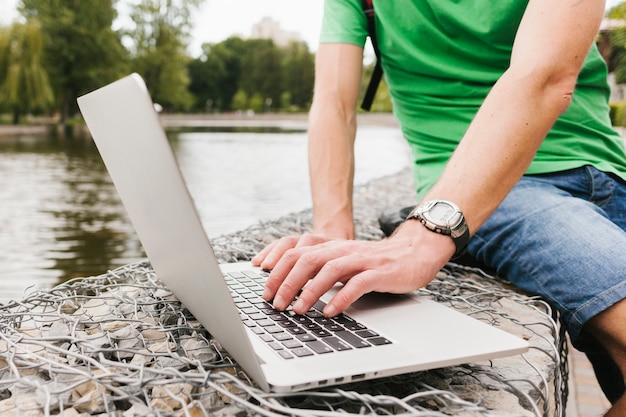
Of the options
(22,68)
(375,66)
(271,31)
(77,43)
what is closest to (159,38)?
(77,43)

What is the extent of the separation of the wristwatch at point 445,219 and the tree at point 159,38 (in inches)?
1337

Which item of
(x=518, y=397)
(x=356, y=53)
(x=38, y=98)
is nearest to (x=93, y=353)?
(x=518, y=397)

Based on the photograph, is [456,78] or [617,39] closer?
[456,78]

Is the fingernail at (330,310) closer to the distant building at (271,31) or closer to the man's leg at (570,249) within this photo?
the man's leg at (570,249)

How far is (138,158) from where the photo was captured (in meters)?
0.71

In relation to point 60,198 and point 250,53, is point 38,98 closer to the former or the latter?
point 60,198

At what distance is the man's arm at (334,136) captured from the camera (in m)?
1.34

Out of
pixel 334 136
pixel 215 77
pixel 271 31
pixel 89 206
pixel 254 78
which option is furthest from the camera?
pixel 271 31

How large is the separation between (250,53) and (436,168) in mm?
61438

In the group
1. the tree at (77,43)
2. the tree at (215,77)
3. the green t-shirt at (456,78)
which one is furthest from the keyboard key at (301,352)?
the tree at (215,77)

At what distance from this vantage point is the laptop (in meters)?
0.61

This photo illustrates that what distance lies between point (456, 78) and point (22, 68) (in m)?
20.2

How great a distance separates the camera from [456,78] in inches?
54.9

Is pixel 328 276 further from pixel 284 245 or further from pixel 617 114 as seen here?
pixel 617 114
